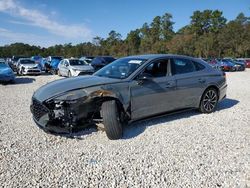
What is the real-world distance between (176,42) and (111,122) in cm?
6324

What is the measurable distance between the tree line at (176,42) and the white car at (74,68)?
155 feet

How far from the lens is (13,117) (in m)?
6.89

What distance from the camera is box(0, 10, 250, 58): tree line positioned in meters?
60.3

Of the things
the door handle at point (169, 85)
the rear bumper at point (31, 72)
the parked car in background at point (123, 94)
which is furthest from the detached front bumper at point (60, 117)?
the rear bumper at point (31, 72)

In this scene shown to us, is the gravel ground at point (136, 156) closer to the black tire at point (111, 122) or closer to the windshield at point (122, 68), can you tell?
the black tire at point (111, 122)

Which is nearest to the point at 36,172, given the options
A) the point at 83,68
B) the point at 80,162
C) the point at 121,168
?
the point at 80,162

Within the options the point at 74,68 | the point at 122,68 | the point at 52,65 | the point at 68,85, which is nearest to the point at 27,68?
the point at 52,65

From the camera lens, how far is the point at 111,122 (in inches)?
196

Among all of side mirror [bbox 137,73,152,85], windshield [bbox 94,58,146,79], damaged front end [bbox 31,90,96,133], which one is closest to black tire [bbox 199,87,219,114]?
side mirror [bbox 137,73,152,85]

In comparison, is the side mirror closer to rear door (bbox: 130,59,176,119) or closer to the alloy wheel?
rear door (bbox: 130,59,176,119)

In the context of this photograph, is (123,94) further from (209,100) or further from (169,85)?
(209,100)

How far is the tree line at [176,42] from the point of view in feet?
198

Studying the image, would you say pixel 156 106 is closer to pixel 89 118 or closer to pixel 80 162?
pixel 89 118

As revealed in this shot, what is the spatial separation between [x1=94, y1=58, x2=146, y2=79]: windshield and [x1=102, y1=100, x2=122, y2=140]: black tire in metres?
0.87
